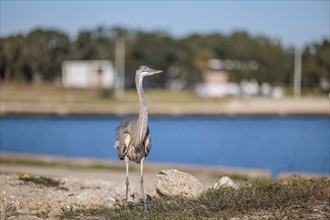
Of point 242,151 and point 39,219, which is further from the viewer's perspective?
point 242,151

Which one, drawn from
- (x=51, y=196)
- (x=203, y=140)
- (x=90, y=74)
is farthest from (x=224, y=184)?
(x=90, y=74)

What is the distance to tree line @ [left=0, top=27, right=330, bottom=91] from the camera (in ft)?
220

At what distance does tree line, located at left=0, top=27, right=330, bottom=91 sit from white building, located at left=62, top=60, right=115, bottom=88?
8.65 feet

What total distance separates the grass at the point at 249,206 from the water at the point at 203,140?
14.8 meters

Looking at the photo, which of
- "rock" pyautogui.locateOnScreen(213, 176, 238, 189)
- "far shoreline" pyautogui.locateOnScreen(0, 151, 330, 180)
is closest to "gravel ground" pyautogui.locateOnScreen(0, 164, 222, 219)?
"rock" pyautogui.locateOnScreen(213, 176, 238, 189)

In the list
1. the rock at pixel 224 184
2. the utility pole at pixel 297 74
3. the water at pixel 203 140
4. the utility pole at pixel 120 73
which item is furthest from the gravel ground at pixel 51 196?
the utility pole at pixel 120 73

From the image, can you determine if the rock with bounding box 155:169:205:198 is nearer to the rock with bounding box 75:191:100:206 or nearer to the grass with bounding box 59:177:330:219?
the rock with bounding box 75:191:100:206

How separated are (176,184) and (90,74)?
95.1 meters

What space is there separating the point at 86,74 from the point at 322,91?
43.0 metres

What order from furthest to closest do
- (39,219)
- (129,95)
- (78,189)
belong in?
(129,95) → (78,189) → (39,219)

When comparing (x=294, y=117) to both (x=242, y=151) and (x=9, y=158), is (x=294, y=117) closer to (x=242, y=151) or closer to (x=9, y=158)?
(x=242, y=151)

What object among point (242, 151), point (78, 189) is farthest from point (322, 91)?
point (78, 189)

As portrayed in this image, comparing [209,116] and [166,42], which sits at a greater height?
[166,42]

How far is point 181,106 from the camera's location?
7456 centimetres
